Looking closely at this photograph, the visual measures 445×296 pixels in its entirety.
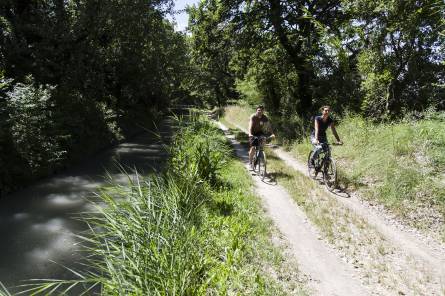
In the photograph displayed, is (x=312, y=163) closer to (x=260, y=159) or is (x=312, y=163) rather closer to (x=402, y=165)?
(x=260, y=159)

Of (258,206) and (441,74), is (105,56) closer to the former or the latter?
(258,206)

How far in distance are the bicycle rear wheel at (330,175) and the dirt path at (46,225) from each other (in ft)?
16.2

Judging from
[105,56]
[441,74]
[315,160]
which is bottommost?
[315,160]

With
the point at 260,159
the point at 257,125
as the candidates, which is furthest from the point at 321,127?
the point at 260,159

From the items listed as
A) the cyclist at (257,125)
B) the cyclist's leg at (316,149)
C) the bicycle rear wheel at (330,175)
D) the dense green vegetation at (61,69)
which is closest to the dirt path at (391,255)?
the bicycle rear wheel at (330,175)

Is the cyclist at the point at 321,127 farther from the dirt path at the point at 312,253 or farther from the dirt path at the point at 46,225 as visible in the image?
the dirt path at the point at 46,225

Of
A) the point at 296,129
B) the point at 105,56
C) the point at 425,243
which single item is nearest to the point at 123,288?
the point at 425,243

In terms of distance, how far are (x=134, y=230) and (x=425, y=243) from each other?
17.9 feet

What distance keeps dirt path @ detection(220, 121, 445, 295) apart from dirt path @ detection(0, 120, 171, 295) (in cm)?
505

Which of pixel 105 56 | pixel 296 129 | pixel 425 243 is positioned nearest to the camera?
pixel 425 243

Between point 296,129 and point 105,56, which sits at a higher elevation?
point 105,56

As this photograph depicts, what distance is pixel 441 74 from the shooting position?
1259cm

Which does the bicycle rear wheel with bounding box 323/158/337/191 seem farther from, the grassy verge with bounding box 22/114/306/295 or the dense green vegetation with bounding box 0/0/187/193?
the dense green vegetation with bounding box 0/0/187/193

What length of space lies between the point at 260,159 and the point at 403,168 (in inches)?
167
